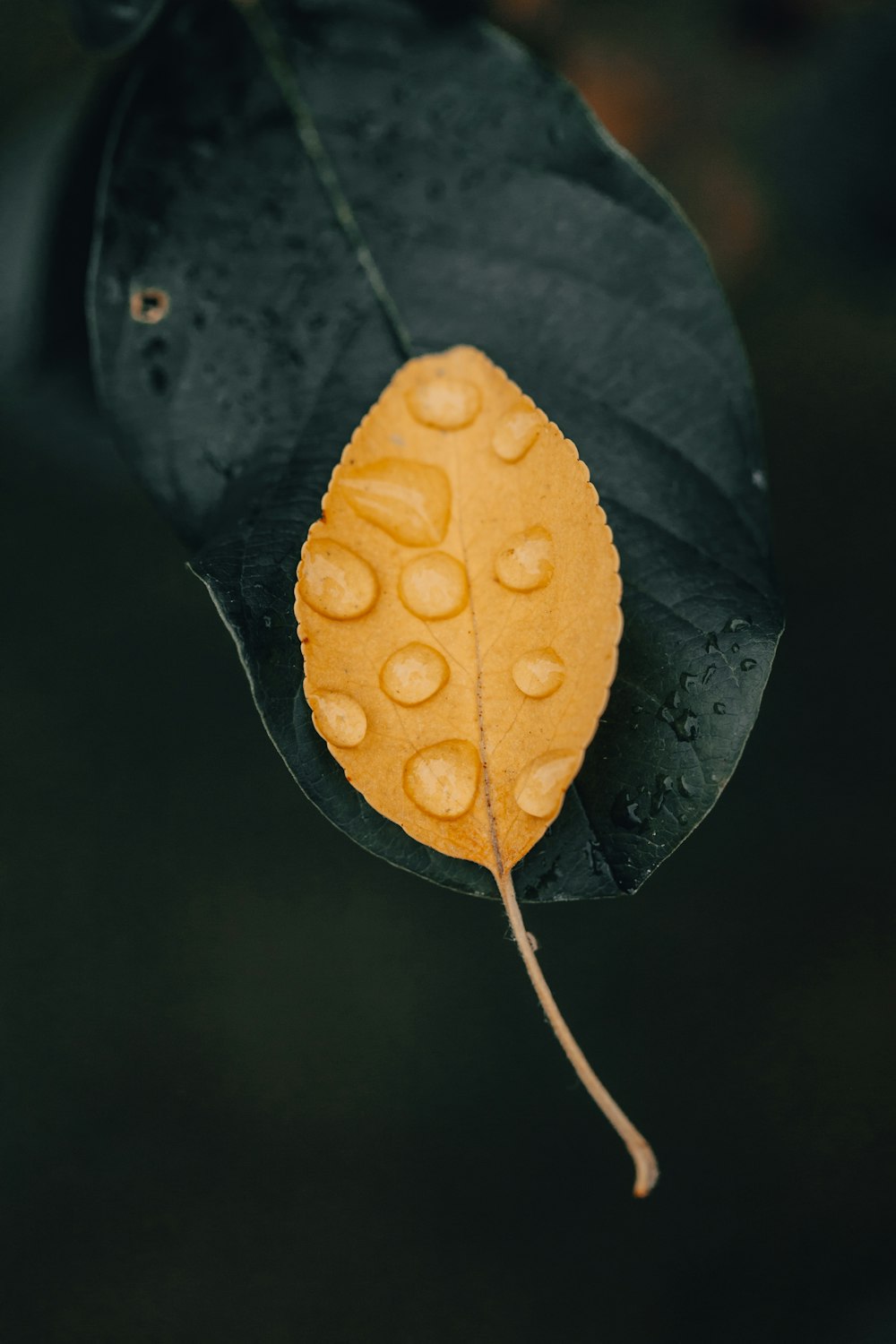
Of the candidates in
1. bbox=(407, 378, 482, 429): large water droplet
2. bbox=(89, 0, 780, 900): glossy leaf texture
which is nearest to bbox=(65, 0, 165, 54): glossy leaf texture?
bbox=(89, 0, 780, 900): glossy leaf texture

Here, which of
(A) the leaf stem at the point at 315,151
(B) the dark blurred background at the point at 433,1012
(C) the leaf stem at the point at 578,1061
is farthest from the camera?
(B) the dark blurred background at the point at 433,1012

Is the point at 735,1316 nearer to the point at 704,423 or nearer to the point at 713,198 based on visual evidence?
the point at 704,423

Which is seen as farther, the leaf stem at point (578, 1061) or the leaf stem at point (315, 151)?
the leaf stem at point (315, 151)

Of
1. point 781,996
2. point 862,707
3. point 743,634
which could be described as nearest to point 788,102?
point 862,707

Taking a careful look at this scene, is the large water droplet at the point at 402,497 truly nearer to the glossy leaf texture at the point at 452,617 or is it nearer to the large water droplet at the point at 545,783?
the glossy leaf texture at the point at 452,617

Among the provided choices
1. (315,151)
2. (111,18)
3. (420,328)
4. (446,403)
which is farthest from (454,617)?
(111,18)

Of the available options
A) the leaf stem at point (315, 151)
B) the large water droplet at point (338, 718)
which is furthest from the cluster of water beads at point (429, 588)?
the leaf stem at point (315, 151)

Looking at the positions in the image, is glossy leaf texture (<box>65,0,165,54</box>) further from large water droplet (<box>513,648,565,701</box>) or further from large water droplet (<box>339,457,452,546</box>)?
large water droplet (<box>513,648,565,701</box>)
